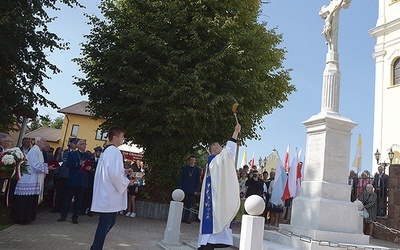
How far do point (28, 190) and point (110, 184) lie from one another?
14.3ft

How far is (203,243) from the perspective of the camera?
20.7 ft

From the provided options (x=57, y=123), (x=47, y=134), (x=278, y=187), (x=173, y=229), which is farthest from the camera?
(x=57, y=123)

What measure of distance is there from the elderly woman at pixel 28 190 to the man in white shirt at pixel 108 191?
3987 mm

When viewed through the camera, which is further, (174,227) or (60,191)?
(60,191)

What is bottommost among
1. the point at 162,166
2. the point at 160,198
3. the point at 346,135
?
the point at 160,198

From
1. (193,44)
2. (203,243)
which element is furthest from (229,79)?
(203,243)

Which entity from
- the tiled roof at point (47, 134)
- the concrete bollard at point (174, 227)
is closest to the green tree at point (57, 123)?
the tiled roof at point (47, 134)

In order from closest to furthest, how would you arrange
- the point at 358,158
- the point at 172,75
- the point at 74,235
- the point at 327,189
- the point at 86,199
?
the point at 327,189 < the point at 74,235 < the point at 86,199 < the point at 172,75 < the point at 358,158

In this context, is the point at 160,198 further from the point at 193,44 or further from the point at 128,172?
the point at 128,172

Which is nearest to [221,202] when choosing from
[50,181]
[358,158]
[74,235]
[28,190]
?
[74,235]

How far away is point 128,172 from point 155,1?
9.59m

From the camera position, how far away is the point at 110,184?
5.78 meters

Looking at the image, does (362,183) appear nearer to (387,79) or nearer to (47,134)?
(387,79)

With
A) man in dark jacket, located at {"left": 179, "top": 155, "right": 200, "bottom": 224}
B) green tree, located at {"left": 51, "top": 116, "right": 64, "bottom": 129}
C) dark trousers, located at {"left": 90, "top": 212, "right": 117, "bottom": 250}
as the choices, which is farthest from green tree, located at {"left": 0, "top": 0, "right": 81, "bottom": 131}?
green tree, located at {"left": 51, "top": 116, "right": 64, "bottom": 129}
